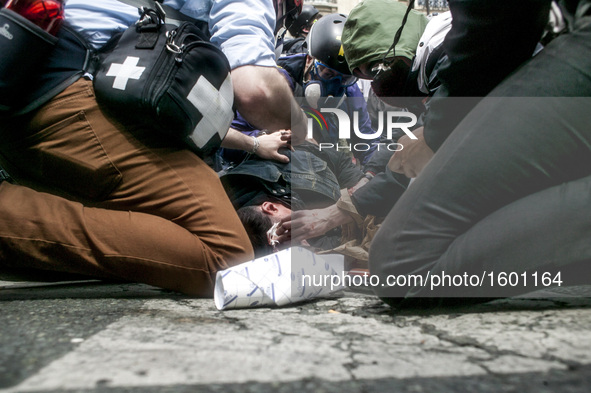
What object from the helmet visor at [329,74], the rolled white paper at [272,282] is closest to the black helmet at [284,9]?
the helmet visor at [329,74]

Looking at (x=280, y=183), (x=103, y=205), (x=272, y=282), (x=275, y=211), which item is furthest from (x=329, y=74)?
(x=272, y=282)

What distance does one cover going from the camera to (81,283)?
1.83m

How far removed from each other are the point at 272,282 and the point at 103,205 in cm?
58

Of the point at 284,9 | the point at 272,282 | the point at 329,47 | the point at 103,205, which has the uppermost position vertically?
the point at 329,47

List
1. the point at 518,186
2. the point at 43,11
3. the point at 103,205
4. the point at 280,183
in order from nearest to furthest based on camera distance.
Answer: the point at 518,186 < the point at 43,11 < the point at 103,205 < the point at 280,183

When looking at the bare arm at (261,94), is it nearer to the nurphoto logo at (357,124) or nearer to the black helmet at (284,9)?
the nurphoto logo at (357,124)

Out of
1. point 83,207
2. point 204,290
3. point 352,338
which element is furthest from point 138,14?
point 352,338

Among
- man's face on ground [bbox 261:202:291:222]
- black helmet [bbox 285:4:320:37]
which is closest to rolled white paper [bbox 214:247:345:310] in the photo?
man's face on ground [bbox 261:202:291:222]

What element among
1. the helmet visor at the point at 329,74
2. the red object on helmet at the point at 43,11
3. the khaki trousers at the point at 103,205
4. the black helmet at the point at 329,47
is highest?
the black helmet at the point at 329,47

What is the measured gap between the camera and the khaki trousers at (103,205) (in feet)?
4.42

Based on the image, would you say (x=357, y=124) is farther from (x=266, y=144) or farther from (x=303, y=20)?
(x=303, y=20)

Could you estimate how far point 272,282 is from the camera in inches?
51.6

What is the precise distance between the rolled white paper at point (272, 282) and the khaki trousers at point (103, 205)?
0.18 metres

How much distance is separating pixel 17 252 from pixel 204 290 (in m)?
0.51
